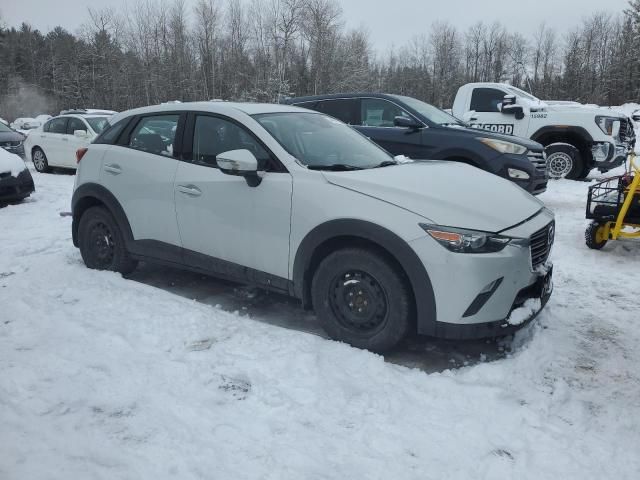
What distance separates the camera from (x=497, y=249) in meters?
3.13

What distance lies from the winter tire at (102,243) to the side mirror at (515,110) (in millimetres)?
8646

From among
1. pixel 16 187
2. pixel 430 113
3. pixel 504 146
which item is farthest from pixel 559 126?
pixel 16 187

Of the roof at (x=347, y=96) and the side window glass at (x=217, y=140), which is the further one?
the roof at (x=347, y=96)

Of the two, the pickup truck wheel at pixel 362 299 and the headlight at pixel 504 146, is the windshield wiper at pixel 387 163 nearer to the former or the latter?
the pickup truck wheel at pixel 362 299

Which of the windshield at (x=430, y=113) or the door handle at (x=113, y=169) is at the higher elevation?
the windshield at (x=430, y=113)

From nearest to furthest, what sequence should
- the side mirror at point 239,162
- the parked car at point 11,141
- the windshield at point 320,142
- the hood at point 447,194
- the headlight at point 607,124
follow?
1. the hood at point 447,194
2. the side mirror at point 239,162
3. the windshield at point 320,142
4. the headlight at point 607,124
5. the parked car at point 11,141

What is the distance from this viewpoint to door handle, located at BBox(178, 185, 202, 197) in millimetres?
4141

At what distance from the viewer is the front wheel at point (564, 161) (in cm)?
1057

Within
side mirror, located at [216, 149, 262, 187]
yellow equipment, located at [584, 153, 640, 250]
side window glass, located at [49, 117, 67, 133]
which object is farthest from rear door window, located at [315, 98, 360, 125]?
side window glass, located at [49, 117, 67, 133]

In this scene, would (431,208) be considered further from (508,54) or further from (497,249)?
(508,54)

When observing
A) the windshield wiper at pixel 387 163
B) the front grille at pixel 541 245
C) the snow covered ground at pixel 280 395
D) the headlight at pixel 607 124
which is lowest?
the snow covered ground at pixel 280 395

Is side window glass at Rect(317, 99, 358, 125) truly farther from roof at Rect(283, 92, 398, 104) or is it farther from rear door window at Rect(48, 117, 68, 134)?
rear door window at Rect(48, 117, 68, 134)

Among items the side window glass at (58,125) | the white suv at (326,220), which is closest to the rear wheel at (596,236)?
the white suv at (326,220)

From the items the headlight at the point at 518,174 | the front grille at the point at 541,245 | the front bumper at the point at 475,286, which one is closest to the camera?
the front bumper at the point at 475,286
